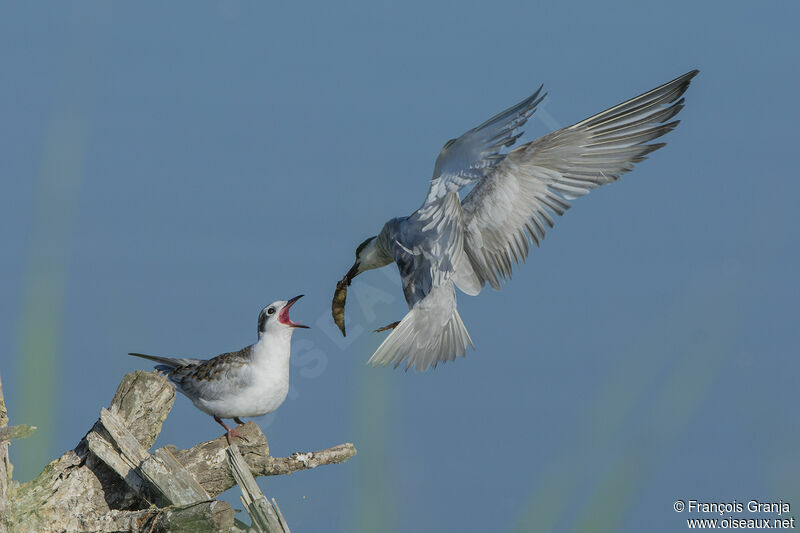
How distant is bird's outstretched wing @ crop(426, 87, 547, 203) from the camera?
5328mm

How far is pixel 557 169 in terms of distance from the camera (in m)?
6.66

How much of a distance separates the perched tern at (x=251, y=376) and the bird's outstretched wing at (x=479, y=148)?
191 cm

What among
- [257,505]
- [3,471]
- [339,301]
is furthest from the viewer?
[339,301]

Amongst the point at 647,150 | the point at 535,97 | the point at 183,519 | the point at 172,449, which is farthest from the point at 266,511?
the point at 647,150

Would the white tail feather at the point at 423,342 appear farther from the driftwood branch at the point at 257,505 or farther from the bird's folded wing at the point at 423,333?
the driftwood branch at the point at 257,505

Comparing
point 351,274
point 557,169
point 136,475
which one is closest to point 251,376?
point 136,475

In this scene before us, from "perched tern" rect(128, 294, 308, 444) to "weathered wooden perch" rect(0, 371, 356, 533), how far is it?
0.26 m

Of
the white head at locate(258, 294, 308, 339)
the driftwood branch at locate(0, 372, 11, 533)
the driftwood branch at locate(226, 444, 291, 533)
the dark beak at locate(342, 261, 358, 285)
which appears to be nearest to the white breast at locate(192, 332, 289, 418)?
the white head at locate(258, 294, 308, 339)

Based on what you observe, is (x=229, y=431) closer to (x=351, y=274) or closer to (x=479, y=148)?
(x=351, y=274)

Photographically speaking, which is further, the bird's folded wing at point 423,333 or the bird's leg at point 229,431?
the bird's leg at point 229,431

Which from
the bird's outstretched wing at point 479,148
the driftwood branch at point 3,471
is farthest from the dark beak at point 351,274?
the driftwood branch at point 3,471

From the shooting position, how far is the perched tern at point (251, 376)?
21.9ft

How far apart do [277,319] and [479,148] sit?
232 centimetres

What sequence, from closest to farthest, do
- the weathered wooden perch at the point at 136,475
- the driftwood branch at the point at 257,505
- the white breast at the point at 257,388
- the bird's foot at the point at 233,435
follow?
1. the driftwood branch at the point at 257,505
2. the weathered wooden perch at the point at 136,475
3. the white breast at the point at 257,388
4. the bird's foot at the point at 233,435
